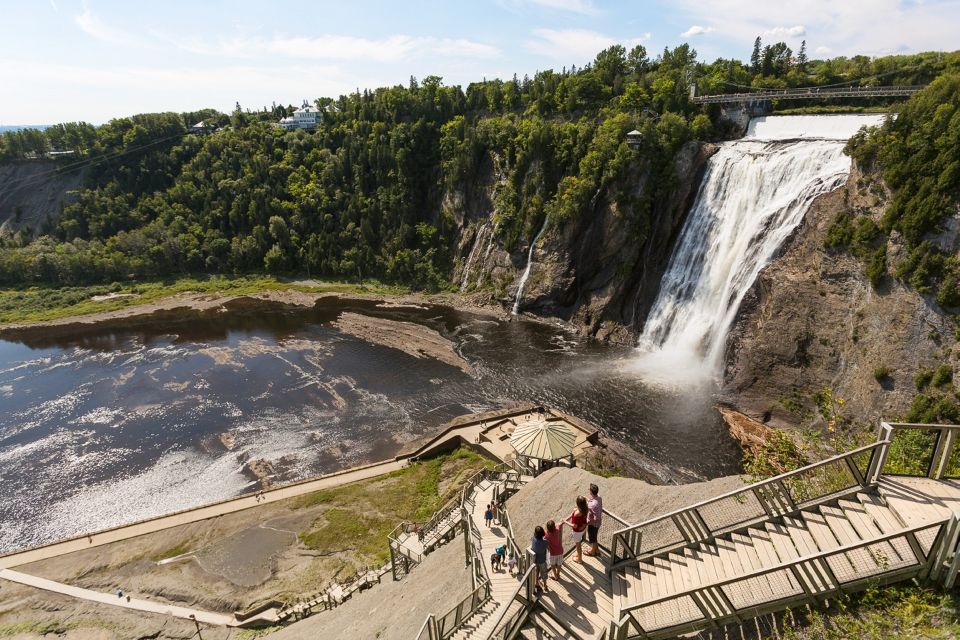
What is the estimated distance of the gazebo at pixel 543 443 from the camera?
68.5 ft

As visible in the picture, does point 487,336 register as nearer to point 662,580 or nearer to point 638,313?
point 638,313

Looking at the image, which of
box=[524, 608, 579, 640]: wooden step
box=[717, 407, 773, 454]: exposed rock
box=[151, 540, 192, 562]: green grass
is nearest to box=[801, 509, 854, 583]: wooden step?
box=[524, 608, 579, 640]: wooden step

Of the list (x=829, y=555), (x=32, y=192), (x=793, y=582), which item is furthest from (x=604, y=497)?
(x=32, y=192)

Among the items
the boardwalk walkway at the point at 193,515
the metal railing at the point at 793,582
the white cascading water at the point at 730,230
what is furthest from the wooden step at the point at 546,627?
the white cascading water at the point at 730,230

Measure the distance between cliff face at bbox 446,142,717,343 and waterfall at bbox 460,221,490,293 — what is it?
6497 millimetres

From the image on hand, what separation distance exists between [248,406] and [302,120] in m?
104

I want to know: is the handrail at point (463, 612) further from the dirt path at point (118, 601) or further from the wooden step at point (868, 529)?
the dirt path at point (118, 601)

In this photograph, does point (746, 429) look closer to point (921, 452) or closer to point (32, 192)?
point (921, 452)

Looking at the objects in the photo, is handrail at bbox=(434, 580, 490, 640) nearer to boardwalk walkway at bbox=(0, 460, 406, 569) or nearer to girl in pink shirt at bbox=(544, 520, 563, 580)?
girl in pink shirt at bbox=(544, 520, 563, 580)

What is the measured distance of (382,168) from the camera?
3561 inches

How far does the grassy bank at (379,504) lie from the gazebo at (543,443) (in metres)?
8.68

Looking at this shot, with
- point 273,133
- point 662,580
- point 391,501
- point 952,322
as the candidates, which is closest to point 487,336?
point 391,501

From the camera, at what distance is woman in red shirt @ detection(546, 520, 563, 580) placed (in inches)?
500

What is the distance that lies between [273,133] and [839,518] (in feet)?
396
